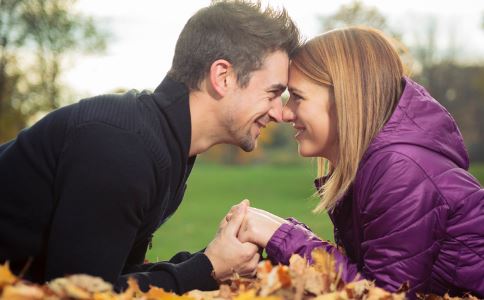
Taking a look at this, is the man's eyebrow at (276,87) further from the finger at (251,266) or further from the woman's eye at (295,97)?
the finger at (251,266)

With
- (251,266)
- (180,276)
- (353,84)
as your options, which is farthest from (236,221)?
(353,84)

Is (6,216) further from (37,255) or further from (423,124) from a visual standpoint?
(423,124)

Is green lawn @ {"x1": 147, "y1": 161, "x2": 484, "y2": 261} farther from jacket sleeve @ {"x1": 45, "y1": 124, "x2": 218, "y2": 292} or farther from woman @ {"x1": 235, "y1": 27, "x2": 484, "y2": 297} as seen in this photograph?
jacket sleeve @ {"x1": 45, "y1": 124, "x2": 218, "y2": 292}

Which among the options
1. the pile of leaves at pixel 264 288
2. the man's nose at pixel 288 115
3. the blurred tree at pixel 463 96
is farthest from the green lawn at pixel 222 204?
the blurred tree at pixel 463 96

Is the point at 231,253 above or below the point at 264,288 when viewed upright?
below

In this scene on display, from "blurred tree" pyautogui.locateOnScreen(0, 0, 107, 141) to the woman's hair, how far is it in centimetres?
2058

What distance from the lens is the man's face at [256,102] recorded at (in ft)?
11.6

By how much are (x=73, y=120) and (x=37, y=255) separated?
24.5 inches

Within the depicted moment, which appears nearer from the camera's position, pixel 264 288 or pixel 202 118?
pixel 264 288

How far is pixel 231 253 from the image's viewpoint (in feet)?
10.3

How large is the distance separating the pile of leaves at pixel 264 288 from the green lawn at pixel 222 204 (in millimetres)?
1500

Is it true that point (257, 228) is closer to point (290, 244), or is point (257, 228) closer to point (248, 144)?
point (290, 244)

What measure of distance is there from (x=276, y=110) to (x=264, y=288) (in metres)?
1.57

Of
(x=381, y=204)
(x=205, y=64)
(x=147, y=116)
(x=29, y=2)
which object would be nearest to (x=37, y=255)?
(x=147, y=116)
